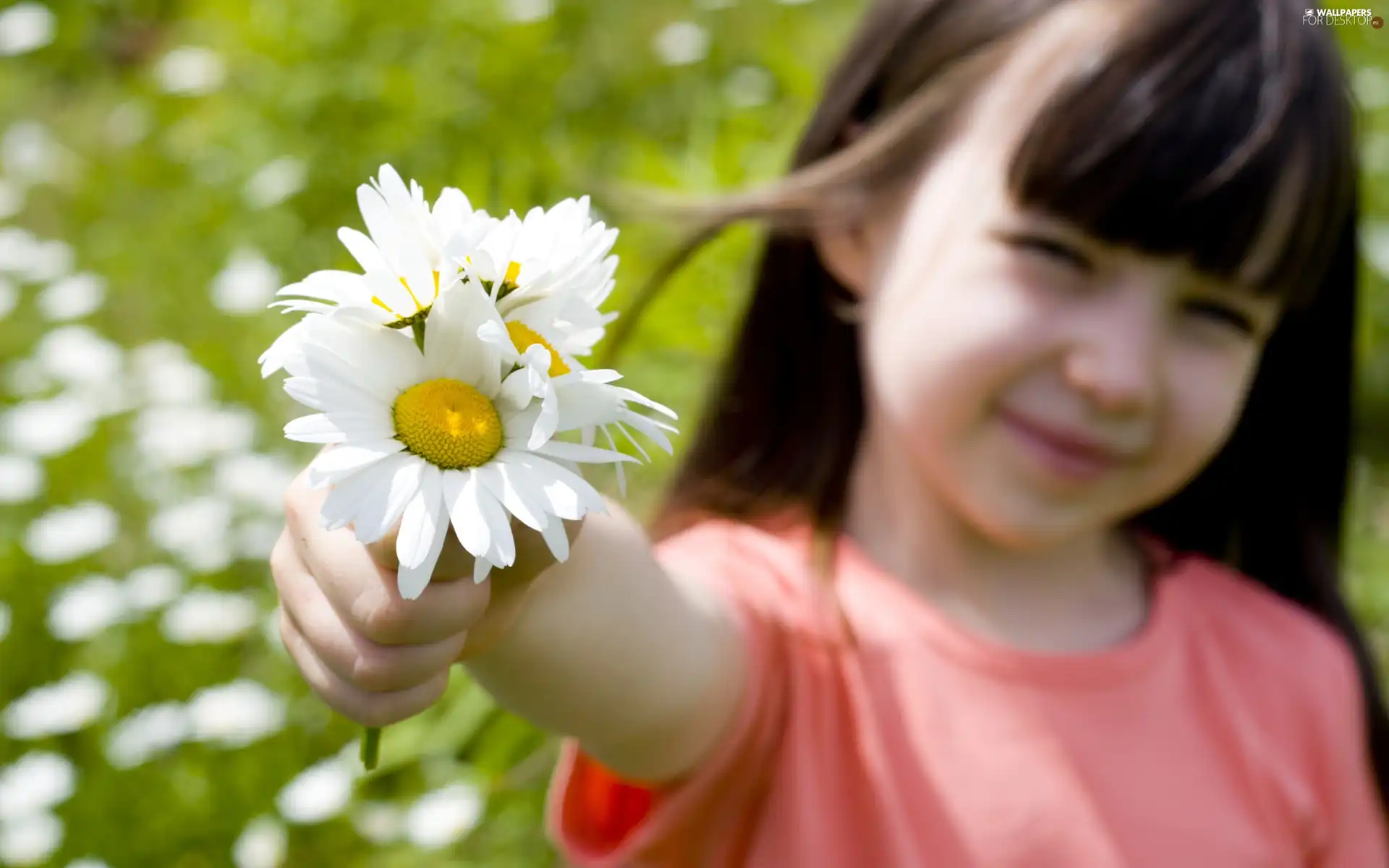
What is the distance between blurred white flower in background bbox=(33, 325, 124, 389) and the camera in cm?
157

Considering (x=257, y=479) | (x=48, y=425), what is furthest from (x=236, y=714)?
(x=48, y=425)

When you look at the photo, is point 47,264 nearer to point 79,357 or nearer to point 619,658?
point 79,357

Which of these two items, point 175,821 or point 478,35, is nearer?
point 175,821

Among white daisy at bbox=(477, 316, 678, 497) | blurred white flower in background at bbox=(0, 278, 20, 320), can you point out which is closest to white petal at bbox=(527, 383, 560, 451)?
white daisy at bbox=(477, 316, 678, 497)

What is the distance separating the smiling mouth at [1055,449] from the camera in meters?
0.76

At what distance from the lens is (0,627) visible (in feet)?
4.19

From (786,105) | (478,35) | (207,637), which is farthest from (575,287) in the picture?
(478,35)

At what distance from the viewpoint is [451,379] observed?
0.38m

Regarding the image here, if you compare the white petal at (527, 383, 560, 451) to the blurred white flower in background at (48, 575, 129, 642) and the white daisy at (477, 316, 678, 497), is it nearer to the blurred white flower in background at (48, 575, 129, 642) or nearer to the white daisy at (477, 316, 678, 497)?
the white daisy at (477, 316, 678, 497)

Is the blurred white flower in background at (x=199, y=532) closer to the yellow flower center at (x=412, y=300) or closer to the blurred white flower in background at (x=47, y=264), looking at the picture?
the blurred white flower in background at (x=47, y=264)

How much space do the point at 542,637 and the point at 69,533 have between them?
3.37ft

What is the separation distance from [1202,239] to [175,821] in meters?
0.96

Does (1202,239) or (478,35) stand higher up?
(478,35)

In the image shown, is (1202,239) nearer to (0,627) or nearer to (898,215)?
(898,215)
